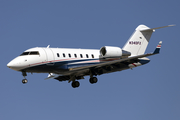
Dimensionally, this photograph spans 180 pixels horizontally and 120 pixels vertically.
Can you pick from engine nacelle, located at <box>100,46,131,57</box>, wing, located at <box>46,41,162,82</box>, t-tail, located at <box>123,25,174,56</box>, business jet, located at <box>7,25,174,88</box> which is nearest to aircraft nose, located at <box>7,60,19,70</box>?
business jet, located at <box>7,25,174,88</box>

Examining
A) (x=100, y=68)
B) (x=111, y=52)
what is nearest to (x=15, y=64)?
(x=100, y=68)

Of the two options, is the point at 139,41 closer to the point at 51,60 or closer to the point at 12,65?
the point at 51,60

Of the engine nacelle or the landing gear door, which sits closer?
the landing gear door

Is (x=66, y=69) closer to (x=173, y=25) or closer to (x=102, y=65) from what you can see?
(x=102, y=65)

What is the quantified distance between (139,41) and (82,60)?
7.34 meters

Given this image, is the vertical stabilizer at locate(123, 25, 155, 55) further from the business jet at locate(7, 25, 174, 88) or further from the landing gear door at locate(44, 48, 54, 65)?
the landing gear door at locate(44, 48, 54, 65)

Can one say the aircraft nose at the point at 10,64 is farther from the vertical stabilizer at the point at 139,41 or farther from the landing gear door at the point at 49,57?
the vertical stabilizer at the point at 139,41

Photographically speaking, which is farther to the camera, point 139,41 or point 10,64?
point 139,41

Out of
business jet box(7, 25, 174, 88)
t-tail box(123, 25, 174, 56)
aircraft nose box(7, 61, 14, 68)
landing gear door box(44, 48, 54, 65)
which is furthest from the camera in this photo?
t-tail box(123, 25, 174, 56)

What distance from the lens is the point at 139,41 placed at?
33938 mm

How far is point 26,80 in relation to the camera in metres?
26.3

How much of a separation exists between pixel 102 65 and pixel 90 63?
1.76 metres

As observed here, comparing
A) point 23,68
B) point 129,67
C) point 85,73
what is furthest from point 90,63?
point 23,68

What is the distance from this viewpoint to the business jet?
27250 mm
